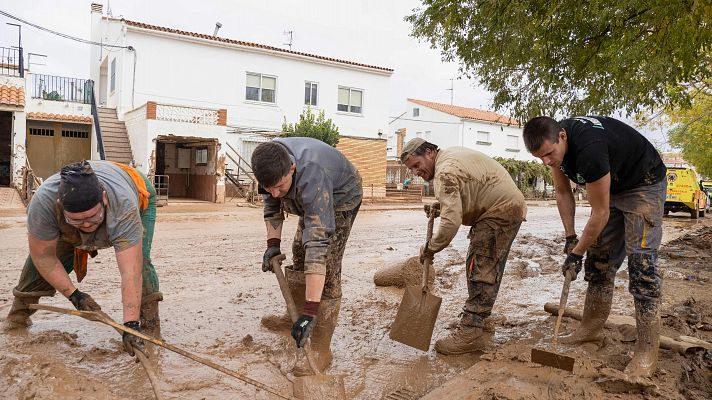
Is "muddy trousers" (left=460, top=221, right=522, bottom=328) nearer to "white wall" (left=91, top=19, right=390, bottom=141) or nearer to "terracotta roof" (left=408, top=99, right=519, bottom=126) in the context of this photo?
"white wall" (left=91, top=19, right=390, bottom=141)

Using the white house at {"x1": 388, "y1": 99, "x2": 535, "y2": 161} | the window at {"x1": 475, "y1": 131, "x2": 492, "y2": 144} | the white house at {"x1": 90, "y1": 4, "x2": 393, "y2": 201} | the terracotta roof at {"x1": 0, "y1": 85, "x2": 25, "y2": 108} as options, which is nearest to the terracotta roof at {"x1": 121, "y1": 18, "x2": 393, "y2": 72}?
the white house at {"x1": 90, "y1": 4, "x2": 393, "y2": 201}

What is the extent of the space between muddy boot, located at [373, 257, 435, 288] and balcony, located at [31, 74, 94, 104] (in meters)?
17.9

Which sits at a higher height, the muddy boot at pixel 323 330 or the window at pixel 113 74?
the window at pixel 113 74

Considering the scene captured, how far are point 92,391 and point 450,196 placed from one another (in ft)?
7.94

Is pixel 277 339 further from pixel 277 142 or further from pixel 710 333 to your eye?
pixel 710 333

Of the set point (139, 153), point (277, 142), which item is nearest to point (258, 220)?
A: point (139, 153)

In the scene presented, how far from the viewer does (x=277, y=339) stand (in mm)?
4027

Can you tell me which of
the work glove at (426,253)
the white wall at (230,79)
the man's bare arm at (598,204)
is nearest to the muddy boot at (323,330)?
the work glove at (426,253)

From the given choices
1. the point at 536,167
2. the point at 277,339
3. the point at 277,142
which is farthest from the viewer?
the point at 536,167

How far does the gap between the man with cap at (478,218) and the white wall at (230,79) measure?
1731 centimetres

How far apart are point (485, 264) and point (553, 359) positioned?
926mm

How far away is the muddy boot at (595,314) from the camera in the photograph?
3.94 meters

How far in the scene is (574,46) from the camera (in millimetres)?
5918

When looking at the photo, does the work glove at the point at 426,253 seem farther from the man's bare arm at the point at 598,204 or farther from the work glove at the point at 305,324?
the work glove at the point at 305,324
